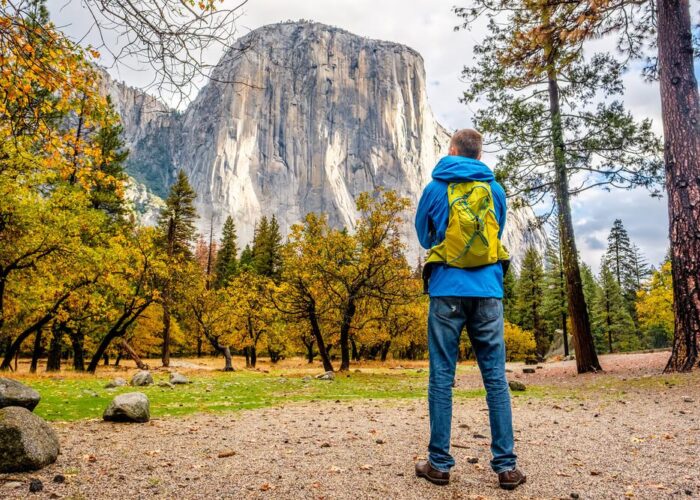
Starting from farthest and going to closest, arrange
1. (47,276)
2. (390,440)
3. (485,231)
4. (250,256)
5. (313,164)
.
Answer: (313,164) → (250,256) → (47,276) → (390,440) → (485,231)

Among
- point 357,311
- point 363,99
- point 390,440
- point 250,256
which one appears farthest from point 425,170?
point 390,440

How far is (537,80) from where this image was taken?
13.7m

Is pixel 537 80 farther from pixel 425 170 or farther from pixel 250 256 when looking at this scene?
pixel 425 170

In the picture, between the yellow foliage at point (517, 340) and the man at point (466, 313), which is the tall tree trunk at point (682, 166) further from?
the yellow foliage at point (517, 340)

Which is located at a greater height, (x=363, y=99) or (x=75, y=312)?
(x=363, y=99)

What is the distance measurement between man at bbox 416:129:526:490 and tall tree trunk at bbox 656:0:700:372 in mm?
7826

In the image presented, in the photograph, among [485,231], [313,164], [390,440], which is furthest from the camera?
[313,164]

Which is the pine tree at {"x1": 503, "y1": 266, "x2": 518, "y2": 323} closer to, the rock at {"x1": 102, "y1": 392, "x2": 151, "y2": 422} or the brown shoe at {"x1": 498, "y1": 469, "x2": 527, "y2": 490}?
the rock at {"x1": 102, "y1": 392, "x2": 151, "y2": 422}

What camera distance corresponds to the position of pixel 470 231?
124 inches

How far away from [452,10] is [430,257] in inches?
443

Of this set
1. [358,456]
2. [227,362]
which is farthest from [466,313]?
[227,362]

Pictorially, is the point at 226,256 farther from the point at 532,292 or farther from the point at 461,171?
the point at 461,171

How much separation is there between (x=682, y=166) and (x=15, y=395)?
475 inches

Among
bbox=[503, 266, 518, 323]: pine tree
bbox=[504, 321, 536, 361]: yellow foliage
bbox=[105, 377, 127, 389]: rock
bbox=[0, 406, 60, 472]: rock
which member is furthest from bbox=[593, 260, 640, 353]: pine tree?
bbox=[0, 406, 60, 472]: rock
